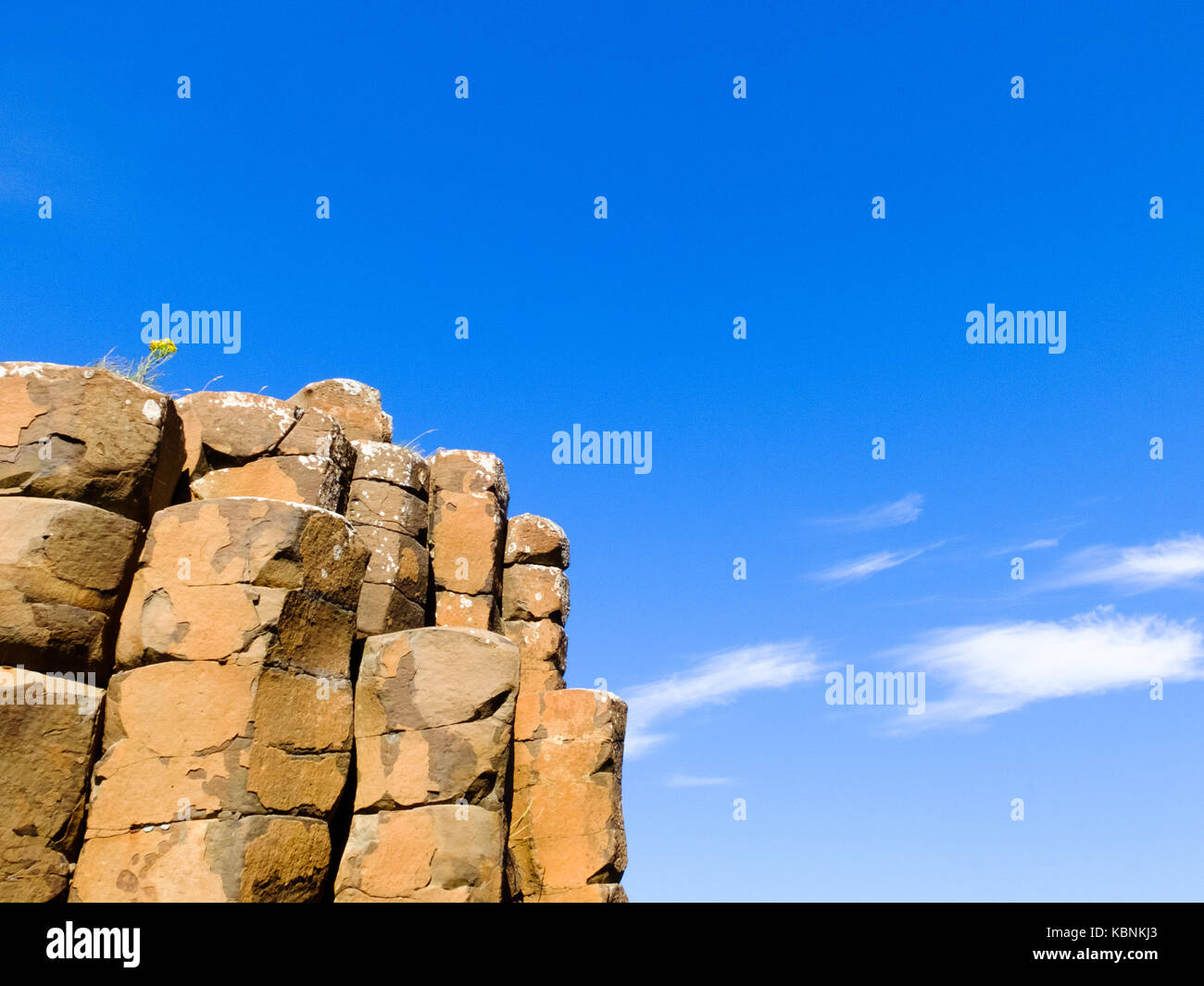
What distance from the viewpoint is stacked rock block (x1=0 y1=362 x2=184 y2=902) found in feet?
29.1

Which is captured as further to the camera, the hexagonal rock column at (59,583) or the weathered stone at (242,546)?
the weathered stone at (242,546)

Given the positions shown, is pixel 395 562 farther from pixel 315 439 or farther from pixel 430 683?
pixel 430 683

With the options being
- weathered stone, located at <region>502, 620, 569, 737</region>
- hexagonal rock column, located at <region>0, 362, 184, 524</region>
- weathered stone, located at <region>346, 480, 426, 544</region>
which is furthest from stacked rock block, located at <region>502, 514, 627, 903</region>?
hexagonal rock column, located at <region>0, 362, 184, 524</region>

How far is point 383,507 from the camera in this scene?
15.4 meters

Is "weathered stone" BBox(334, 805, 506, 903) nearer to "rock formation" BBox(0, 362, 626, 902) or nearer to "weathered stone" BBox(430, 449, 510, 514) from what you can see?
"rock formation" BBox(0, 362, 626, 902)

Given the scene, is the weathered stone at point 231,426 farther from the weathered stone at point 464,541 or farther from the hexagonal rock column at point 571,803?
the hexagonal rock column at point 571,803

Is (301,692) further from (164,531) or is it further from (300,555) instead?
(164,531)

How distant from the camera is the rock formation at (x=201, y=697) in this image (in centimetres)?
891

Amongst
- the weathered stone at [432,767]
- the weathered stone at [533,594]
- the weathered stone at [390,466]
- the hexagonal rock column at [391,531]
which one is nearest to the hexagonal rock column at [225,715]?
the weathered stone at [432,767]

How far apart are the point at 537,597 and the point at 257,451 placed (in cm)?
594

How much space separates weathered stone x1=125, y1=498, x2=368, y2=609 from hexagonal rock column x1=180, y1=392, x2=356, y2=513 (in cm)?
308

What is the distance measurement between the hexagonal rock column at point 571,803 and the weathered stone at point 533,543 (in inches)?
136

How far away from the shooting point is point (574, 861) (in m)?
14.5
